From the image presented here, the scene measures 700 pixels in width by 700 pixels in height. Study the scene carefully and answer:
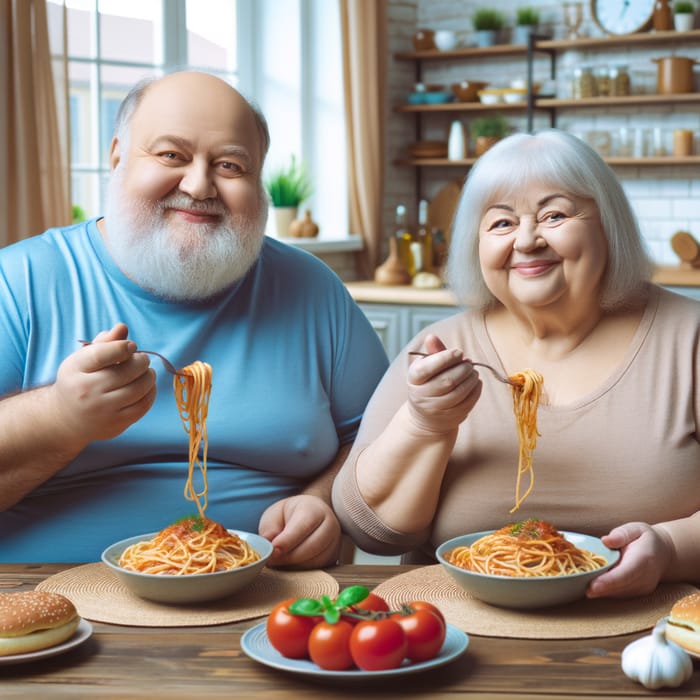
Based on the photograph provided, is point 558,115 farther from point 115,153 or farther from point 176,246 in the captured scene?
point 176,246

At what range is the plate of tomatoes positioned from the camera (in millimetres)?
1263

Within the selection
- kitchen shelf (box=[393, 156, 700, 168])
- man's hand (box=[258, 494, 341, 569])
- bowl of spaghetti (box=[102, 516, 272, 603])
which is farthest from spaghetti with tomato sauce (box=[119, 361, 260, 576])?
kitchen shelf (box=[393, 156, 700, 168])

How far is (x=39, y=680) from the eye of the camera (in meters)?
1.33

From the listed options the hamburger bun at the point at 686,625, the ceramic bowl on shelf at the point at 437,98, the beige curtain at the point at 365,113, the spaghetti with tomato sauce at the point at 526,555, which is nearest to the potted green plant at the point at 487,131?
the ceramic bowl on shelf at the point at 437,98

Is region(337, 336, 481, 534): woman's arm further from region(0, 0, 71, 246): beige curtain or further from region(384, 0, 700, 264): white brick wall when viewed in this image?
region(384, 0, 700, 264): white brick wall

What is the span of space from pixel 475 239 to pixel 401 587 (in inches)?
27.2

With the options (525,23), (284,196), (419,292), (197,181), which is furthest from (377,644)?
(525,23)

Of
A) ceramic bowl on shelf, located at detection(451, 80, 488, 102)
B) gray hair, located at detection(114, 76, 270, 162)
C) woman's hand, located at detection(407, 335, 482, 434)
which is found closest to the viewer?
woman's hand, located at detection(407, 335, 482, 434)

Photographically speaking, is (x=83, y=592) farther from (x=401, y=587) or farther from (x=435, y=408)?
(x=435, y=408)

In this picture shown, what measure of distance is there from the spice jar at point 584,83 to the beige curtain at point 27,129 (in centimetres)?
286

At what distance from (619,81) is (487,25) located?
0.84 m

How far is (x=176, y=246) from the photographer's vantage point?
2047 mm

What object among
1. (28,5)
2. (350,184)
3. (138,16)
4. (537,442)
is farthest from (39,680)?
(350,184)

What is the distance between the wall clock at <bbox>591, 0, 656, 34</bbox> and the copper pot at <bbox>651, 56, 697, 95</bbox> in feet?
0.78
